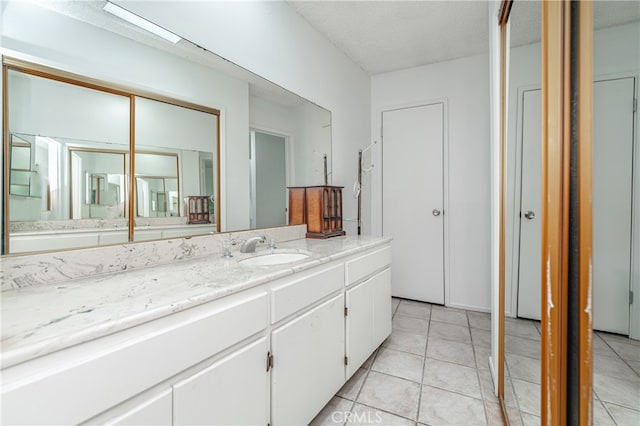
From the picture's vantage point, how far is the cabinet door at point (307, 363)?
1.15m

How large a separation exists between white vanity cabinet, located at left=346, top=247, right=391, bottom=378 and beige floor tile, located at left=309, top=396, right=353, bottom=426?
0.14 meters

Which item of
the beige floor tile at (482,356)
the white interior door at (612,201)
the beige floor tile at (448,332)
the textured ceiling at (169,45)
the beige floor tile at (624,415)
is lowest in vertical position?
the beige floor tile at (482,356)

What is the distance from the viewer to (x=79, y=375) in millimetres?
608

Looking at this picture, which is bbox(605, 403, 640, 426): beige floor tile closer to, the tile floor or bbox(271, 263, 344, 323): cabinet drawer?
the tile floor

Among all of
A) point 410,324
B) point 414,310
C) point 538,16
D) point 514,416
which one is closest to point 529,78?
point 538,16

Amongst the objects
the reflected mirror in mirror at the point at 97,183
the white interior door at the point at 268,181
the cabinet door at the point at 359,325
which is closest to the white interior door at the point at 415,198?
the cabinet door at the point at 359,325

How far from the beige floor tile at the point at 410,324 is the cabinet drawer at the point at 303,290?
1300mm

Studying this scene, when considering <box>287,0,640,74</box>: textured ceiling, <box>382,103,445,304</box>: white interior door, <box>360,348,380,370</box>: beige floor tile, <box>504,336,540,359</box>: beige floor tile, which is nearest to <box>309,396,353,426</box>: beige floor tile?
<box>360,348,380,370</box>: beige floor tile

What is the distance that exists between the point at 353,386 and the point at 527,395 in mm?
952

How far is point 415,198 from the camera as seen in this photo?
3207mm

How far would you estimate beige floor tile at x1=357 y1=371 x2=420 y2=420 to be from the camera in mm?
1561

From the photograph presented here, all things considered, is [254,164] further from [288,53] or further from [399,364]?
[399,364]

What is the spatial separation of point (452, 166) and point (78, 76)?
117 inches

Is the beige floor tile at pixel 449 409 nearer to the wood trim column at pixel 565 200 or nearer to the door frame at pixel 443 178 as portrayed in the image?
the wood trim column at pixel 565 200
